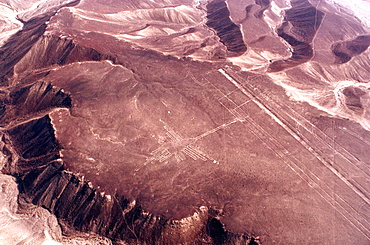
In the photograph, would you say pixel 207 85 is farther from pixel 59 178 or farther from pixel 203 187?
pixel 59 178

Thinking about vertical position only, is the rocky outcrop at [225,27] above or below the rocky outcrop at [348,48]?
above

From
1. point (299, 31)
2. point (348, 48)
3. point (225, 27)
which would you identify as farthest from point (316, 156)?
point (299, 31)

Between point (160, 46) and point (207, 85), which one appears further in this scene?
point (160, 46)

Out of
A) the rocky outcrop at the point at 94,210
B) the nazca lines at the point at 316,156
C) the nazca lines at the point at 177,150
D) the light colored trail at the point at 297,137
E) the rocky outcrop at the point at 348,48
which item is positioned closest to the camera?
the rocky outcrop at the point at 94,210

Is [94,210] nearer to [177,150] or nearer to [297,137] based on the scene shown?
[177,150]

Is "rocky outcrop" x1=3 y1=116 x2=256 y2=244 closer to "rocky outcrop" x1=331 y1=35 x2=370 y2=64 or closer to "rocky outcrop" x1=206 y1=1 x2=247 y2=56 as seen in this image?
"rocky outcrop" x1=206 y1=1 x2=247 y2=56

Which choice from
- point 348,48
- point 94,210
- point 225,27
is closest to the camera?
point 94,210

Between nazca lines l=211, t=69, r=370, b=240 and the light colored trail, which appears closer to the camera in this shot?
nazca lines l=211, t=69, r=370, b=240

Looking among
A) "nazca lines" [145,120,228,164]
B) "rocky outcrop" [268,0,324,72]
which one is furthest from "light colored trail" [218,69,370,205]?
"nazca lines" [145,120,228,164]

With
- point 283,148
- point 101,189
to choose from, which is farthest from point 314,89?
point 101,189

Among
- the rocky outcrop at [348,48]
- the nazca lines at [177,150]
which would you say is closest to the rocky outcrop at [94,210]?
the nazca lines at [177,150]

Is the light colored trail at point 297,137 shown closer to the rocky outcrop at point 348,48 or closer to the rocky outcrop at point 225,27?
the rocky outcrop at point 225,27
